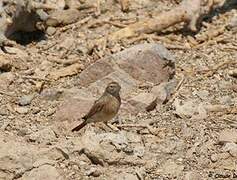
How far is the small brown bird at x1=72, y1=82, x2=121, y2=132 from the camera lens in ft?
27.4

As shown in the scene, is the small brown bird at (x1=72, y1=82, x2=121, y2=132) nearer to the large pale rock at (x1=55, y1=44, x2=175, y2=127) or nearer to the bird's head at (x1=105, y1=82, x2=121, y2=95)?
the bird's head at (x1=105, y1=82, x2=121, y2=95)

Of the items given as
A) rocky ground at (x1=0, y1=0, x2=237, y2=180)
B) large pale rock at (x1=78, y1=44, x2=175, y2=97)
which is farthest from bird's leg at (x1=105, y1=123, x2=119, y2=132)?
large pale rock at (x1=78, y1=44, x2=175, y2=97)

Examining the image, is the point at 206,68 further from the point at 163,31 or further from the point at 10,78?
the point at 10,78

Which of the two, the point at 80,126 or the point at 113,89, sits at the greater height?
the point at 113,89

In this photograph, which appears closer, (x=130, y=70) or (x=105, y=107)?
(x=105, y=107)

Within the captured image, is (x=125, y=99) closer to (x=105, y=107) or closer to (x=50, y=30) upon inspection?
(x=105, y=107)

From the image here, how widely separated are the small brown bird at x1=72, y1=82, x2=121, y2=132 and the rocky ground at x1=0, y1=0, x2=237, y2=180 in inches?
5.5

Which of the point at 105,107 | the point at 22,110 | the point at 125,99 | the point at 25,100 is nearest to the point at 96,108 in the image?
the point at 105,107

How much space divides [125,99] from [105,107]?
0.62 meters

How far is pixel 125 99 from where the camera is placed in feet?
29.4

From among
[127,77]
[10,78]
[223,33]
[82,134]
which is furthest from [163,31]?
[82,134]

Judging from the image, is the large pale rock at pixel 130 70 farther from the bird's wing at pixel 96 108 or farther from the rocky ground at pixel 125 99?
the bird's wing at pixel 96 108

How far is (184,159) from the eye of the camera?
8.03 meters

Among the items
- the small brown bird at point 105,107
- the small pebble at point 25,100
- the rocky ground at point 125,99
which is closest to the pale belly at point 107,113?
the small brown bird at point 105,107
